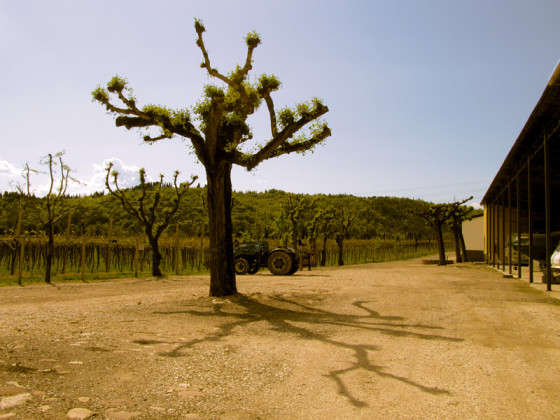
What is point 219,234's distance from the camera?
925 centimetres

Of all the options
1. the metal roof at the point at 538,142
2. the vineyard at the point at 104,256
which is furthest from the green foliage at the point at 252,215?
the metal roof at the point at 538,142

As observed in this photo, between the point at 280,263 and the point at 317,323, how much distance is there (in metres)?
9.75

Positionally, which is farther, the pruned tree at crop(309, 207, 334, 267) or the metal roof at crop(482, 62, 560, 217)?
the pruned tree at crop(309, 207, 334, 267)

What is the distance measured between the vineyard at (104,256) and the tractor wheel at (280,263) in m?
3.19

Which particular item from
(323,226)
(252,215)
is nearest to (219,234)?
(323,226)

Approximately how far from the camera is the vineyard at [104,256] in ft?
49.0

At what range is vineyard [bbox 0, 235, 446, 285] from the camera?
14.9 meters

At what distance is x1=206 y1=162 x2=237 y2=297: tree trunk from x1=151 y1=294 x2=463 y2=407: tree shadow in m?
0.45

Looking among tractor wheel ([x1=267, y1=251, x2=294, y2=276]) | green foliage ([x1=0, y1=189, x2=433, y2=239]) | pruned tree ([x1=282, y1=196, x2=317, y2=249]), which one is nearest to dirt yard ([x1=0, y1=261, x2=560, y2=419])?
tractor wheel ([x1=267, y1=251, x2=294, y2=276])

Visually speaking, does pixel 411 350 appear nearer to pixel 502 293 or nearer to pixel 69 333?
pixel 69 333

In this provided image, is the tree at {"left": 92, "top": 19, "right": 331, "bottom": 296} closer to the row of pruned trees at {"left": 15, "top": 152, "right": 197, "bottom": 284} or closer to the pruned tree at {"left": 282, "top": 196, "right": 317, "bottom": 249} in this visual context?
the row of pruned trees at {"left": 15, "top": 152, "right": 197, "bottom": 284}

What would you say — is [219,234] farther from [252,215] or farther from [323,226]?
[252,215]

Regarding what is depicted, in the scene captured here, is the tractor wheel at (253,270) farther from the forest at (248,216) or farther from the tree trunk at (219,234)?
the tree trunk at (219,234)

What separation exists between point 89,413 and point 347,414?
1.77 m
